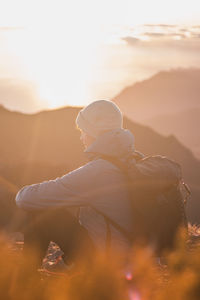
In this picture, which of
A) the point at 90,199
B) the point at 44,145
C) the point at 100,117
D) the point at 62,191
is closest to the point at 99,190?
the point at 90,199

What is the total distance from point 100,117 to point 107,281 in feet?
4.16

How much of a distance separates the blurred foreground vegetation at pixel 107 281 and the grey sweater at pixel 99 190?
0.22 meters

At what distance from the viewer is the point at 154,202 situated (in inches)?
138

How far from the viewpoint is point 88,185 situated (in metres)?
3.44

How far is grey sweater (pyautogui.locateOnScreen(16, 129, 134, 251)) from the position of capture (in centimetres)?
344

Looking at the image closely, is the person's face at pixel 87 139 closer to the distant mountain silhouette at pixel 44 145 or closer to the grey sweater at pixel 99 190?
the grey sweater at pixel 99 190

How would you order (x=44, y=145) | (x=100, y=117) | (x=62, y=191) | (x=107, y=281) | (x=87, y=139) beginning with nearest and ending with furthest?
(x=107, y=281) → (x=62, y=191) → (x=100, y=117) → (x=87, y=139) → (x=44, y=145)

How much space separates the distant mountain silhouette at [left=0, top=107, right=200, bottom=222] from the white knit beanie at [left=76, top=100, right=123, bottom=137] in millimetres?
23942

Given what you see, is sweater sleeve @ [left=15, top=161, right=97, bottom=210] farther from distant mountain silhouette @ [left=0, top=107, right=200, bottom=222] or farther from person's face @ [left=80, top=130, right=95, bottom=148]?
distant mountain silhouette @ [left=0, top=107, right=200, bottom=222]

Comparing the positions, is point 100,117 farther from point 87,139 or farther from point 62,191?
point 62,191

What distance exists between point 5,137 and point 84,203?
3617 cm

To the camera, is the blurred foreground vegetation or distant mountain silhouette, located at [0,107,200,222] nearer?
the blurred foreground vegetation

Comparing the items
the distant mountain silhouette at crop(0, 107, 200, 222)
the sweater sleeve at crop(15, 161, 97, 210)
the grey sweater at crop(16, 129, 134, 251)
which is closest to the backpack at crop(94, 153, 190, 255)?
the grey sweater at crop(16, 129, 134, 251)

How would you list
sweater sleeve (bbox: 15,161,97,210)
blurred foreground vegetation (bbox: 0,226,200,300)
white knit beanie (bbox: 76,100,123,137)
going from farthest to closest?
1. white knit beanie (bbox: 76,100,123,137)
2. sweater sleeve (bbox: 15,161,97,210)
3. blurred foreground vegetation (bbox: 0,226,200,300)
